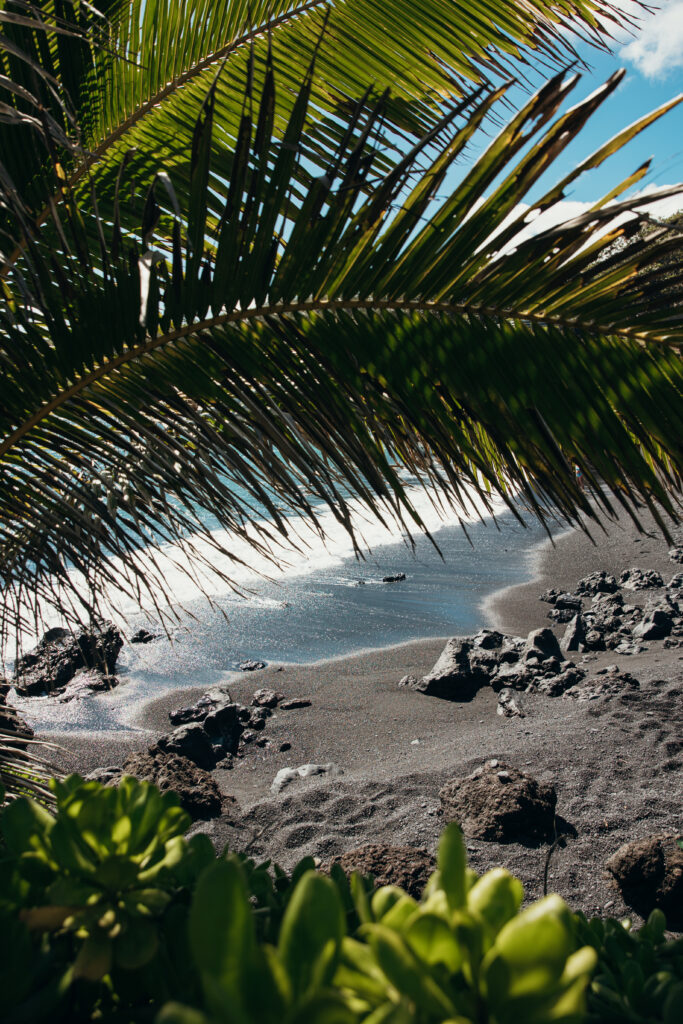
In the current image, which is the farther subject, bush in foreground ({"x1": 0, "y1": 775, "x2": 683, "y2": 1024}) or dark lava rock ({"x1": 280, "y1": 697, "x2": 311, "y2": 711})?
dark lava rock ({"x1": 280, "y1": 697, "x2": 311, "y2": 711})

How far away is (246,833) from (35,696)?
4.44 metres

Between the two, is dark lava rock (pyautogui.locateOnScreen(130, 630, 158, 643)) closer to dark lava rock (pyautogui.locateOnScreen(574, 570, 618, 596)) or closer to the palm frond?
dark lava rock (pyautogui.locateOnScreen(574, 570, 618, 596))

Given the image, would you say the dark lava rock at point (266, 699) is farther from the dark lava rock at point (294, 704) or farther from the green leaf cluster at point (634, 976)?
the green leaf cluster at point (634, 976)

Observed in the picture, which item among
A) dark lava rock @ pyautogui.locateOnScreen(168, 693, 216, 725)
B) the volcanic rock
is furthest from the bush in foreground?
dark lava rock @ pyautogui.locateOnScreen(168, 693, 216, 725)

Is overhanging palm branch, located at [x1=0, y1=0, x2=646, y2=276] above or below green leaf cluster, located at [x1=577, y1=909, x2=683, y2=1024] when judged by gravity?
above

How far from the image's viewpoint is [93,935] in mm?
656

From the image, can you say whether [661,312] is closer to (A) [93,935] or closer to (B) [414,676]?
(A) [93,935]

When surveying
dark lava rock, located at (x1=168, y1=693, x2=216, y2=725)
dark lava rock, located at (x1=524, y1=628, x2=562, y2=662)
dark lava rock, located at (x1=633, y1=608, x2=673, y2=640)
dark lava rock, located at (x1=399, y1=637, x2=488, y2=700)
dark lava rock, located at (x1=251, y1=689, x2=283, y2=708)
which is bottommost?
dark lava rock, located at (x1=633, y1=608, x2=673, y2=640)

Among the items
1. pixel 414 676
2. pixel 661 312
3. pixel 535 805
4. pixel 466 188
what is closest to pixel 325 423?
pixel 466 188

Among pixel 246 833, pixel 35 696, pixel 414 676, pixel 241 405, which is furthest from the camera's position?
pixel 35 696

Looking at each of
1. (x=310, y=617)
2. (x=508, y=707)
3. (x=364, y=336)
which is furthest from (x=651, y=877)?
(x=310, y=617)

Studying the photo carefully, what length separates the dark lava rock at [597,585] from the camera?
9188 millimetres

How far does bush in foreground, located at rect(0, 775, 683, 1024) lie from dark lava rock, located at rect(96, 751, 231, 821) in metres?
3.52

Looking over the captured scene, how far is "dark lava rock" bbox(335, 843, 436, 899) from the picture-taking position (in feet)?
9.64
